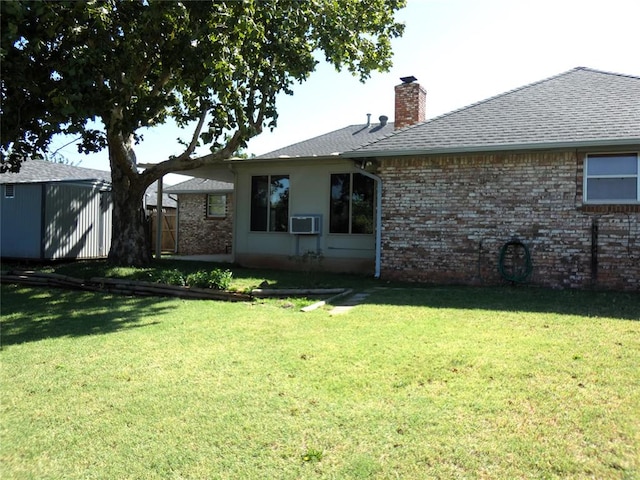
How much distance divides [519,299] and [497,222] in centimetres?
229

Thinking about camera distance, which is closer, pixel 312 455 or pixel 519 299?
pixel 312 455

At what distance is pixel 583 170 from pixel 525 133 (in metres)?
1.31

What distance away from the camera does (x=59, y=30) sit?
7762mm

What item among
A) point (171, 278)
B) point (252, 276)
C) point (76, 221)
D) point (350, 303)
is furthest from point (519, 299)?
point (76, 221)

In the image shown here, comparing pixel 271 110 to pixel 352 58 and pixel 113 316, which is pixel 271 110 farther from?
pixel 113 316

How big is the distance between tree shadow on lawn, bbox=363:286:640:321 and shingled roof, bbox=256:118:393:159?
634cm

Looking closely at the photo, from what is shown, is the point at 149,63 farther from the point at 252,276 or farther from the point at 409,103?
the point at 409,103

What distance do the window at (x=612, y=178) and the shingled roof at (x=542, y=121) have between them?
1.83ft

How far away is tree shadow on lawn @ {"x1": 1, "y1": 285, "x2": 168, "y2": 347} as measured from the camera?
6348 mm

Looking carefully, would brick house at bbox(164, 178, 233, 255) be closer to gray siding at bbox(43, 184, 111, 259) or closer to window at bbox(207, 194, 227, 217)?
window at bbox(207, 194, 227, 217)

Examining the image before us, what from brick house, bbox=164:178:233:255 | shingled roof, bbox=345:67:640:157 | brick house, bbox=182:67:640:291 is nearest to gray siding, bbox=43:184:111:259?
brick house, bbox=164:178:233:255

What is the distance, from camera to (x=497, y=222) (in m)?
9.74

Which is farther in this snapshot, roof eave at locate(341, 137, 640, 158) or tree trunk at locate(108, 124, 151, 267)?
tree trunk at locate(108, 124, 151, 267)

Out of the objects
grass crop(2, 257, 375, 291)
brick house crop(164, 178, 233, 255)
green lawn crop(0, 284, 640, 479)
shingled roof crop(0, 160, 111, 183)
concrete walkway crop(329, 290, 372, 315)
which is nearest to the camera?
green lawn crop(0, 284, 640, 479)
